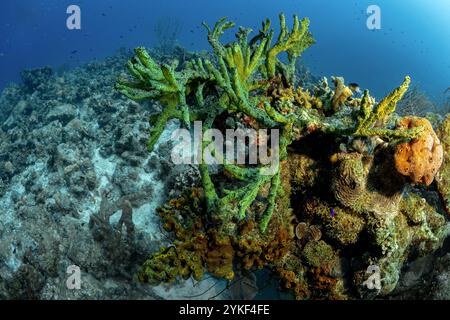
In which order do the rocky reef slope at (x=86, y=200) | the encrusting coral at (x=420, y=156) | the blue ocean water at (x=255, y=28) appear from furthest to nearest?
the blue ocean water at (x=255, y=28) → the rocky reef slope at (x=86, y=200) → the encrusting coral at (x=420, y=156)

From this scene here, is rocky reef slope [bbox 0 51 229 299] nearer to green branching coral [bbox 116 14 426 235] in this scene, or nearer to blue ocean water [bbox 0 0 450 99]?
green branching coral [bbox 116 14 426 235]

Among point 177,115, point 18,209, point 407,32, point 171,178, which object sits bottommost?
point 18,209

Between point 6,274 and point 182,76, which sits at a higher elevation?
point 182,76

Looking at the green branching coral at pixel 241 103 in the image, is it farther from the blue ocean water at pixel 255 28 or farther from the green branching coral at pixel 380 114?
the blue ocean water at pixel 255 28

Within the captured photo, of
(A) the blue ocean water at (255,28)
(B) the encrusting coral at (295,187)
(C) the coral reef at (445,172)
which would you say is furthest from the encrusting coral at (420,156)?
(A) the blue ocean water at (255,28)

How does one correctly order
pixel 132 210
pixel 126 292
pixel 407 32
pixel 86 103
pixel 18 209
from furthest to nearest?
pixel 407 32 → pixel 86 103 → pixel 18 209 → pixel 132 210 → pixel 126 292

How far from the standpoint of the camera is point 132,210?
5.84 meters

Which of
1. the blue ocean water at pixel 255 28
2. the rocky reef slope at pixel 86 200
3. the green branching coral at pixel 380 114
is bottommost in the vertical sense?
the rocky reef slope at pixel 86 200

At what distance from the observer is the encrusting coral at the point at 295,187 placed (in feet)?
11.3

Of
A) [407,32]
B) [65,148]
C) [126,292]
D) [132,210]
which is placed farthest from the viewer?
[407,32]

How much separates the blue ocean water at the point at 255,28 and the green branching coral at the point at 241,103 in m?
25.4

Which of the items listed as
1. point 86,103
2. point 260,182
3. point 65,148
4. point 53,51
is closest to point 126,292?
point 260,182

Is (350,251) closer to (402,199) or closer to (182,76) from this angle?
(402,199)

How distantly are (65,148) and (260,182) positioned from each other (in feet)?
20.2
